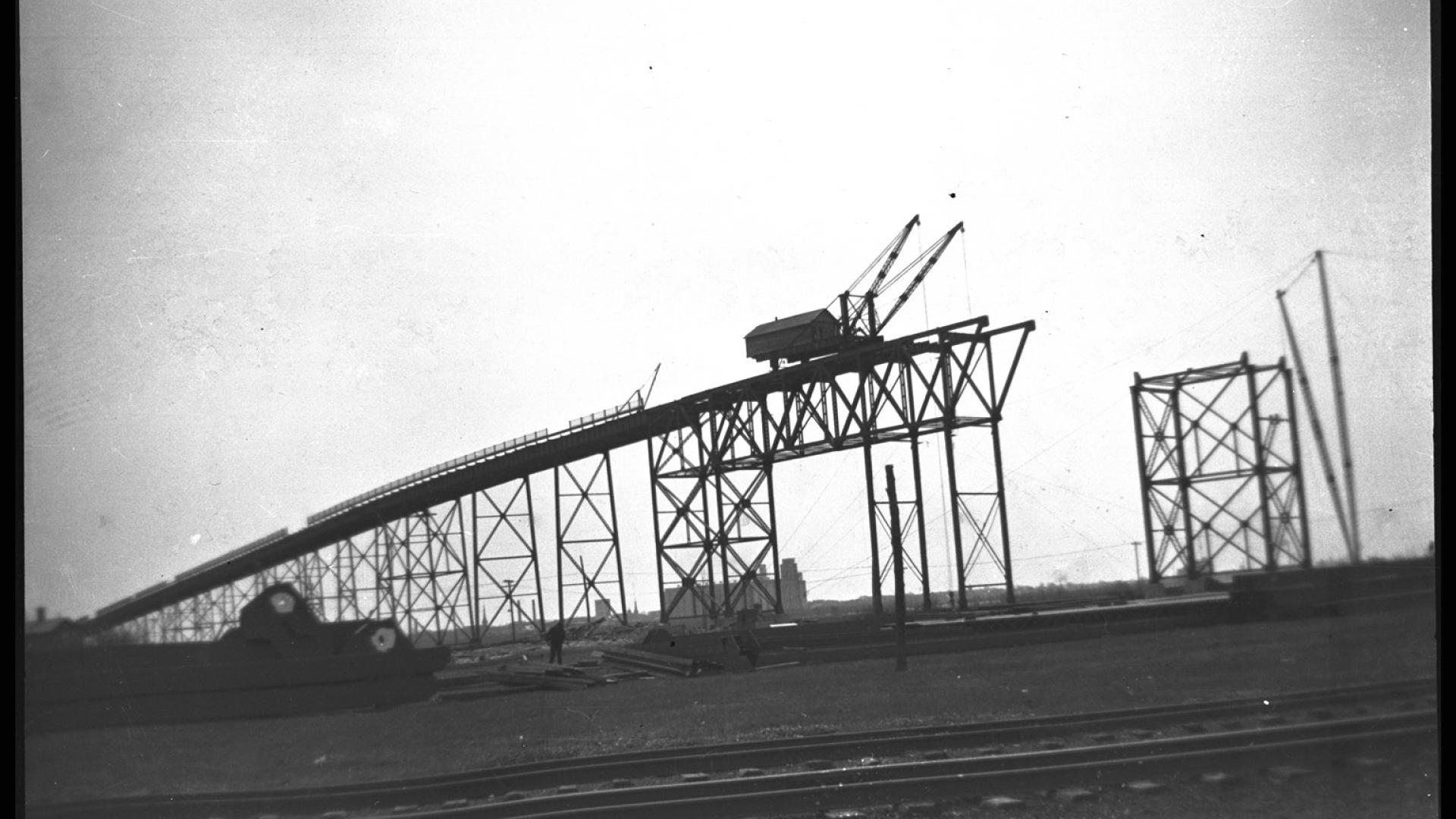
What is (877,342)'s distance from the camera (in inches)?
1078

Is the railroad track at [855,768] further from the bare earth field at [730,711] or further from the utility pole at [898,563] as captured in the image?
the utility pole at [898,563]

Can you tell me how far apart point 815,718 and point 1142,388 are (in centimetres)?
616

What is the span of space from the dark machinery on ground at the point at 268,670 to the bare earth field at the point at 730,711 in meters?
0.50

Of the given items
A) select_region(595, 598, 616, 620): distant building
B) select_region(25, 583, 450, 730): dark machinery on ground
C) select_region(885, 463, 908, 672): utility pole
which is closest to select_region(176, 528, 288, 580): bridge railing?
select_region(25, 583, 450, 730): dark machinery on ground

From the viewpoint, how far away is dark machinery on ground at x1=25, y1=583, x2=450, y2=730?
12.5 m

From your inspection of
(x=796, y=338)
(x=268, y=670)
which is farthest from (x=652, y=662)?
(x=796, y=338)

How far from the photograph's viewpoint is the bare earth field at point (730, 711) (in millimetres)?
9312

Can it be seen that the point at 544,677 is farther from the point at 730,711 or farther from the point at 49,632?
the point at 49,632

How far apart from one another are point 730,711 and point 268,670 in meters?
6.91

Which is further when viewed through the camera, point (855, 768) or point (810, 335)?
point (810, 335)

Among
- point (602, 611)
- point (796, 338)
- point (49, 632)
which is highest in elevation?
point (796, 338)

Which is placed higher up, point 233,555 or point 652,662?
point 233,555

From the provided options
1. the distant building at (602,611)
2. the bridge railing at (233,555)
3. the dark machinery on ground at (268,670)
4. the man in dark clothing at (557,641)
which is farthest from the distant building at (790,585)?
the bridge railing at (233,555)

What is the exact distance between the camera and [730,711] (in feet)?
45.8
